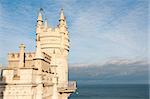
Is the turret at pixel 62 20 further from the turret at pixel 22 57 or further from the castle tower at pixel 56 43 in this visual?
the turret at pixel 22 57

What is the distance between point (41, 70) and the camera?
3120 centimetres

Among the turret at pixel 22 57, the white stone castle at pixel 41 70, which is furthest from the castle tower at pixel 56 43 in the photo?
the turret at pixel 22 57

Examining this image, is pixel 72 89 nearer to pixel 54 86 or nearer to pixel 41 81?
pixel 54 86

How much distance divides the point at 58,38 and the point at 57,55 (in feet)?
9.54

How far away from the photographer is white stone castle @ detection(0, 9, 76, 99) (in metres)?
27.8

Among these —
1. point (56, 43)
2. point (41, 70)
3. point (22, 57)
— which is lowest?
point (41, 70)

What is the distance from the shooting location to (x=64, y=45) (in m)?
45.2

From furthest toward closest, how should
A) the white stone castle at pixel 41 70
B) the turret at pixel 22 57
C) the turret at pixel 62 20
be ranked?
the turret at pixel 62 20, the turret at pixel 22 57, the white stone castle at pixel 41 70

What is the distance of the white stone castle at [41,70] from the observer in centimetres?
2781

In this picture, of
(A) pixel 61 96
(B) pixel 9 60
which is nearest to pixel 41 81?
(B) pixel 9 60

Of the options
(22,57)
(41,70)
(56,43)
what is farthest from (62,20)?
(41,70)

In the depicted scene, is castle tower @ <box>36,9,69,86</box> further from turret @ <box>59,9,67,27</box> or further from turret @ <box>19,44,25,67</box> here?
turret @ <box>19,44,25,67</box>

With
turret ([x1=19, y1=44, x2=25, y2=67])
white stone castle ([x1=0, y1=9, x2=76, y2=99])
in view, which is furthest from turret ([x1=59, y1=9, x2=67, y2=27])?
turret ([x1=19, y1=44, x2=25, y2=67])

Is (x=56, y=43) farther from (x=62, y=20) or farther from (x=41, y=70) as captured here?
(x=41, y=70)
